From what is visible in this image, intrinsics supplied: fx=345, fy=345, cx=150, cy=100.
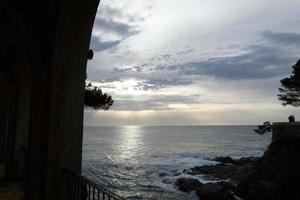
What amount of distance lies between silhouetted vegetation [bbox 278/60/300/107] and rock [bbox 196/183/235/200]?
14882mm

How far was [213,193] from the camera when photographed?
22.7 m

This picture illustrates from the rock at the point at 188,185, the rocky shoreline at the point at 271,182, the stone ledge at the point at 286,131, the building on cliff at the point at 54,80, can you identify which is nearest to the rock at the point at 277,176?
the rocky shoreline at the point at 271,182

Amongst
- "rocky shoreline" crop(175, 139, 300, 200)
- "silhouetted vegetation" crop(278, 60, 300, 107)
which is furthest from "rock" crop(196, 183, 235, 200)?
"silhouetted vegetation" crop(278, 60, 300, 107)

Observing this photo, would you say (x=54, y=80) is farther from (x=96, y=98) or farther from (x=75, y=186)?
(x=96, y=98)

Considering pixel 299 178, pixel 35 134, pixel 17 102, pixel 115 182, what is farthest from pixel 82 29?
pixel 115 182

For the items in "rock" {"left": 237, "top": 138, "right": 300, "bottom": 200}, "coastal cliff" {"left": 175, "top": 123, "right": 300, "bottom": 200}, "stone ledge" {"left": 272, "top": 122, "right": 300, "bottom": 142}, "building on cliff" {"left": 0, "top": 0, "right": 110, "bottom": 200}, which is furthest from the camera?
"stone ledge" {"left": 272, "top": 122, "right": 300, "bottom": 142}

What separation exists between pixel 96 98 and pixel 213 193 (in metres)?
10.0

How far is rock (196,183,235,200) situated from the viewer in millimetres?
22188

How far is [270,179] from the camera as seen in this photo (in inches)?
848

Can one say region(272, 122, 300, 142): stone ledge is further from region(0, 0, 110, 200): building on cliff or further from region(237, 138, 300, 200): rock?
region(0, 0, 110, 200): building on cliff

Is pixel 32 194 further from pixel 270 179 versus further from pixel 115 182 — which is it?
pixel 115 182

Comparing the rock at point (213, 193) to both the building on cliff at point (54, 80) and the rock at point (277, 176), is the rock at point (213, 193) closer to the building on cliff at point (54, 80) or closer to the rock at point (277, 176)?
the rock at point (277, 176)

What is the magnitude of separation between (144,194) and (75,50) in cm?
2238

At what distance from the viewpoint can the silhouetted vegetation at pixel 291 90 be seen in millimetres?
32656
